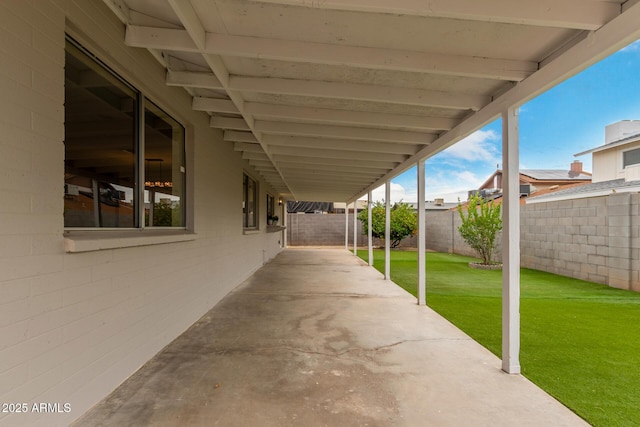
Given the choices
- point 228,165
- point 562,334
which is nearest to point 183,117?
point 228,165

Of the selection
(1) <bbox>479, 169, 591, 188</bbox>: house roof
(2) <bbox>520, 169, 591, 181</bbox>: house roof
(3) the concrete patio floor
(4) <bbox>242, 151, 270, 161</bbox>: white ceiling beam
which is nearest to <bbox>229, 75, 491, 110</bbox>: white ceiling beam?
(3) the concrete patio floor

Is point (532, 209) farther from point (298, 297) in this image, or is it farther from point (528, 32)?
point (528, 32)

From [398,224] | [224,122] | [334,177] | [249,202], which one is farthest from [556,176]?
[224,122]

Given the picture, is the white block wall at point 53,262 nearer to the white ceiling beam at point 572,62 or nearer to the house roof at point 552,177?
the white ceiling beam at point 572,62

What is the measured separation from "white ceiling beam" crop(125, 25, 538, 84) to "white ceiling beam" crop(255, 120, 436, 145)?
1.74m

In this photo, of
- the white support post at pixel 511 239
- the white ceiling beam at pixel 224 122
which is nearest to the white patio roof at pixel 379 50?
the white support post at pixel 511 239

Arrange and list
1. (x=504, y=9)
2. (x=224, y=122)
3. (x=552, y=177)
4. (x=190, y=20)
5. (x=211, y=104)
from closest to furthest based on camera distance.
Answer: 1. (x=504, y=9)
2. (x=190, y=20)
3. (x=211, y=104)
4. (x=224, y=122)
5. (x=552, y=177)

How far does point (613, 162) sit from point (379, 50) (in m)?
14.6

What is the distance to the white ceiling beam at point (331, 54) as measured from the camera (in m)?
2.29

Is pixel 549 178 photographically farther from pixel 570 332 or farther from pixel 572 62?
pixel 572 62

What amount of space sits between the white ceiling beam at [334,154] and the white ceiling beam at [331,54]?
2.87m

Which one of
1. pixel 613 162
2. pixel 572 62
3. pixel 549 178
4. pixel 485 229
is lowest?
pixel 485 229

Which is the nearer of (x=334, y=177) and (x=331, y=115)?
(x=331, y=115)

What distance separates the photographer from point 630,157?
11547mm
